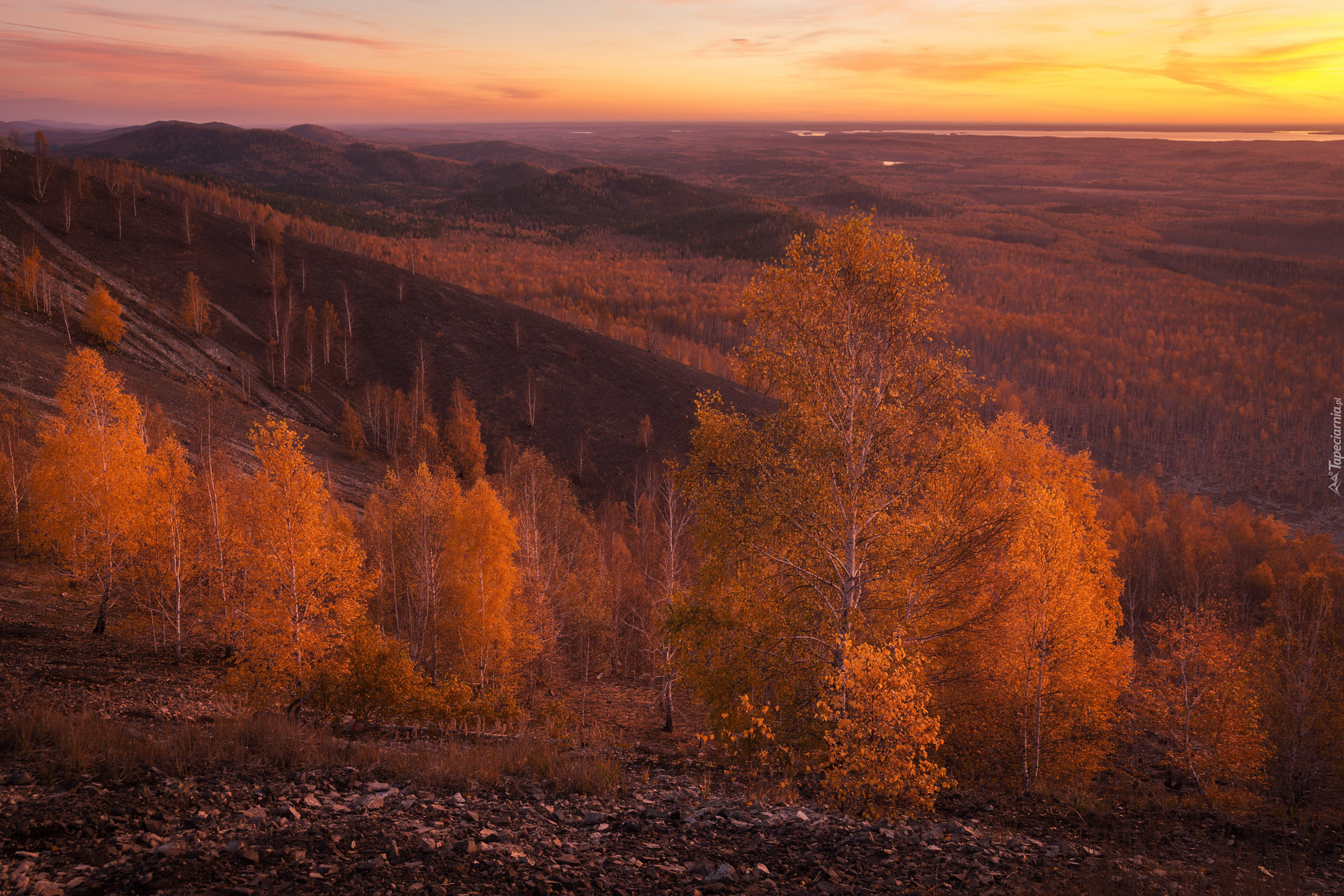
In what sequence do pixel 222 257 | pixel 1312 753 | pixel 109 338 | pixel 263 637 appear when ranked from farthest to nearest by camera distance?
pixel 222 257 → pixel 109 338 → pixel 1312 753 → pixel 263 637

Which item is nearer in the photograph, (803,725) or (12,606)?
(803,725)

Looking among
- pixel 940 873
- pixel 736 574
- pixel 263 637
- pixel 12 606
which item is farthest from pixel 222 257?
pixel 940 873

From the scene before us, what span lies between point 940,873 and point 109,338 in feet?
325

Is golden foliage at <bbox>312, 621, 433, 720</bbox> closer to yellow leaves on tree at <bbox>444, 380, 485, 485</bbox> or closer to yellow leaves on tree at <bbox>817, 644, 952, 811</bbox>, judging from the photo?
yellow leaves on tree at <bbox>817, 644, 952, 811</bbox>

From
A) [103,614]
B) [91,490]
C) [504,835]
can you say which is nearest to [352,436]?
[91,490]

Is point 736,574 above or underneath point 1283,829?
above

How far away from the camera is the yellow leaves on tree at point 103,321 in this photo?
7762 centimetres

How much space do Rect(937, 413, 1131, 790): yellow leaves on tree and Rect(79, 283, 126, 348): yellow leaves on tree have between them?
95169mm

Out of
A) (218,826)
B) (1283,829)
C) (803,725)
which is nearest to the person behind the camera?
(218,826)

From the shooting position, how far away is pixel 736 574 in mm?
16969

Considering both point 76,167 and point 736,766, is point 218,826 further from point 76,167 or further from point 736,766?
point 76,167

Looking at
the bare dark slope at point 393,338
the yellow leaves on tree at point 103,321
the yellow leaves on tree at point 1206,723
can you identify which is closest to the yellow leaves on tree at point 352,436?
the bare dark slope at point 393,338

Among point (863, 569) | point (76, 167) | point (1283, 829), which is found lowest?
point (1283, 829)

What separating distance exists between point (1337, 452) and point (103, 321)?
233813mm
